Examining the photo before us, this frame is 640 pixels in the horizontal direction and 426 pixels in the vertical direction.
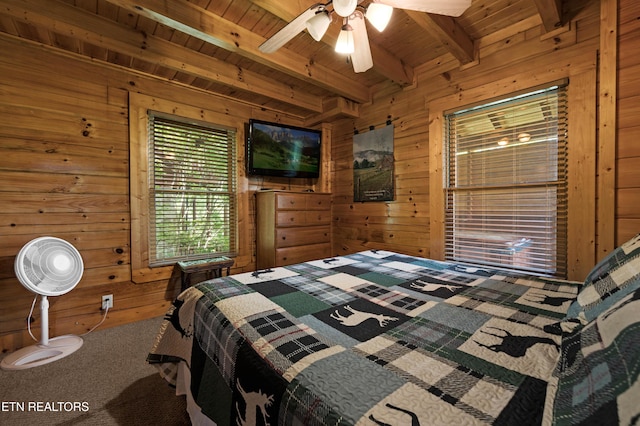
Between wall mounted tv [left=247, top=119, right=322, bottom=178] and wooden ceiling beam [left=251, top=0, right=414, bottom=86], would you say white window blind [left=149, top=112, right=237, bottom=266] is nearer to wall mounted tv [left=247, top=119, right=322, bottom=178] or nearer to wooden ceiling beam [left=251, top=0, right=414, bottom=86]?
wall mounted tv [left=247, top=119, right=322, bottom=178]

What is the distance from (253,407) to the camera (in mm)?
781

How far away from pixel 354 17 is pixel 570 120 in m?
1.83

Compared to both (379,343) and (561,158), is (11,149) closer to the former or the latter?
(379,343)

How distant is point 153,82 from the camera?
2.81 meters

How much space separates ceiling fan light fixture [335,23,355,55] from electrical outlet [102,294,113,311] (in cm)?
299

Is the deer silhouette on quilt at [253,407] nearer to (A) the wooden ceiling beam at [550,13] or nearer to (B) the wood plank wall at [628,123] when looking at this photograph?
(B) the wood plank wall at [628,123]

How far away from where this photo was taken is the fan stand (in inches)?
76.2

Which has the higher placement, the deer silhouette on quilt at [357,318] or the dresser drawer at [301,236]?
the dresser drawer at [301,236]

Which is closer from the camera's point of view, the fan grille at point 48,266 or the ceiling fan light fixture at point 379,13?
the ceiling fan light fixture at point 379,13

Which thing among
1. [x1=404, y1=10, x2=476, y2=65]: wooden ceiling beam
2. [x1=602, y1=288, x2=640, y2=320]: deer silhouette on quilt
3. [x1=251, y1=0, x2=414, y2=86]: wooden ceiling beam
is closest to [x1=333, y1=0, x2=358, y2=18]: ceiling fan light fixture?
[x1=251, y1=0, x2=414, y2=86]: wooden ceiling beam

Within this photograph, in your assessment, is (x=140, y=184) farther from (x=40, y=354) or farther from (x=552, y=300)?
(x=552, y=300)

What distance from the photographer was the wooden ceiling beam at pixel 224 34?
1.88 metres

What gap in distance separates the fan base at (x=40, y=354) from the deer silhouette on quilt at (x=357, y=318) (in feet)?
7.80

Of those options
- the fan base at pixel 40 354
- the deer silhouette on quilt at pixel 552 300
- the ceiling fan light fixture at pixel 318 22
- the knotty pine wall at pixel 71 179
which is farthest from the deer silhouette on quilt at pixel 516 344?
the knotty pine wall at pixel 71 179
